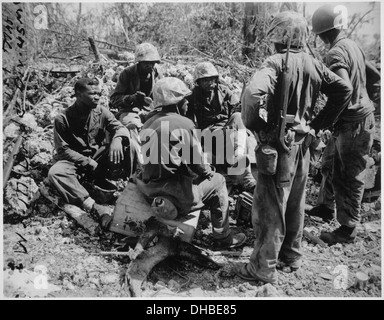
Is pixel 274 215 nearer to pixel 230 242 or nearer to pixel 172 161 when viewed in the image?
pixel 230 242

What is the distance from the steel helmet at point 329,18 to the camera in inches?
158

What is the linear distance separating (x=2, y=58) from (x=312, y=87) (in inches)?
124

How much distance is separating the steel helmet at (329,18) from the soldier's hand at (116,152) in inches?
94.7

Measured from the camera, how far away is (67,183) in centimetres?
434

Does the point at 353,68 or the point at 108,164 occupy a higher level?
the point at 353,68

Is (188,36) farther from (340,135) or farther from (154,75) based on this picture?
(340,135)

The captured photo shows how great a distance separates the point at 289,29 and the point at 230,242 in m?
2.18

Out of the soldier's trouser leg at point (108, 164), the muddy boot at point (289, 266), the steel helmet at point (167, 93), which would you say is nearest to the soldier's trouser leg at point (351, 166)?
the muddy boot at point (289, 266)

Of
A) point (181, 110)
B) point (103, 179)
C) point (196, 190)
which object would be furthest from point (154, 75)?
point (196, 190)

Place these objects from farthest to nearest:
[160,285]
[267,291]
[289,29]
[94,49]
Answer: [94,49]
[160,285]
[267,291]
[289,29]

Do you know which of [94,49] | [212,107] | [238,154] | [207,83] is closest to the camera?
[238,154]

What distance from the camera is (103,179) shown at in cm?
480

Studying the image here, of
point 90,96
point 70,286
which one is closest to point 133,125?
point 90,96
